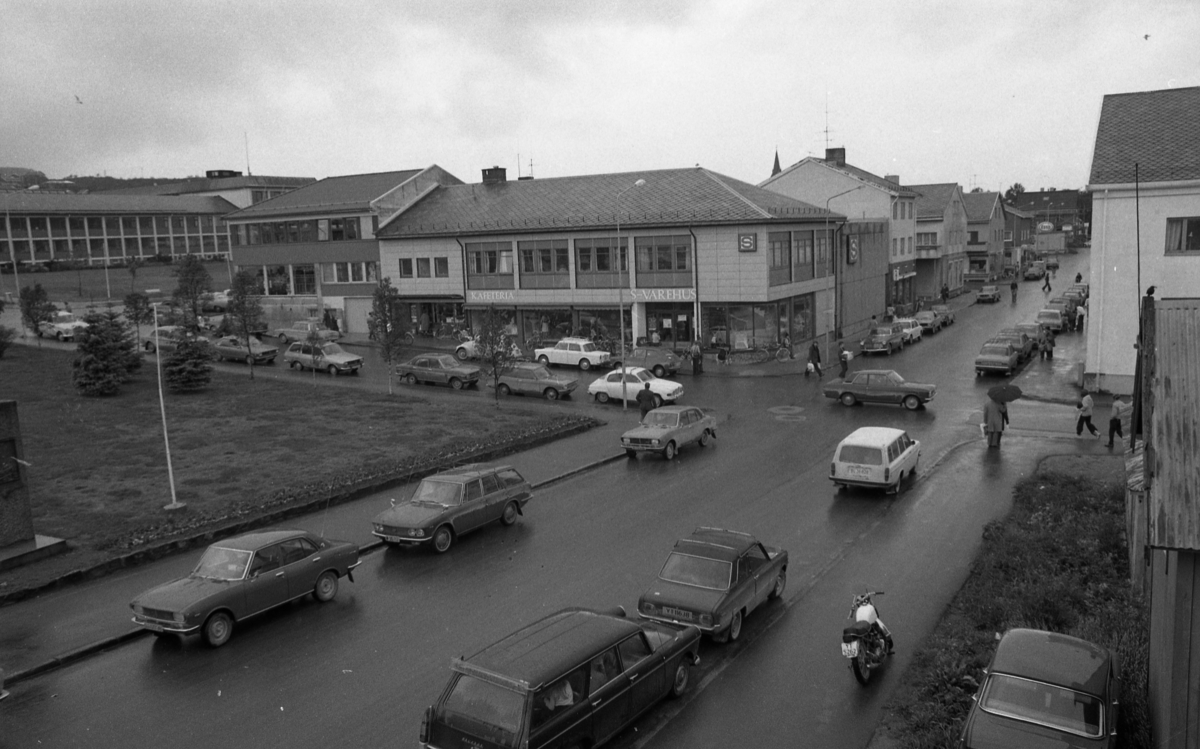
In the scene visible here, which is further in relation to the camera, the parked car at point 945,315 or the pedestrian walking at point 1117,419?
the parked car at point 945,315

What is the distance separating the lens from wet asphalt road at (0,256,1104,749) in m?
11.4

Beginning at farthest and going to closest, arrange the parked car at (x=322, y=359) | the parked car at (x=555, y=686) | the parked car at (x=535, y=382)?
the parked car at (x=322, y=359), the parked car at (x=535, y=382), the parked car at (x=555, y=686)

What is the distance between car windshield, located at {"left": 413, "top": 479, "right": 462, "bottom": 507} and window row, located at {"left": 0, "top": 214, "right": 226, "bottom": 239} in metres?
94.0

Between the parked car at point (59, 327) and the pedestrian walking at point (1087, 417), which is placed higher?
the parked car at point (59, 327)

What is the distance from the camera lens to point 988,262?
341ft

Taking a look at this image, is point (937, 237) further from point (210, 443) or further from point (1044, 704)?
point (1044, 704)

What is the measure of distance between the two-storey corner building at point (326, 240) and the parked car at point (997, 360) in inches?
1531

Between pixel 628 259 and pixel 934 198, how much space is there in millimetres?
45182

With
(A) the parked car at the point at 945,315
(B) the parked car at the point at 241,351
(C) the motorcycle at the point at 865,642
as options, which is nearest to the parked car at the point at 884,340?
(A) the parked car at the point at 945,315

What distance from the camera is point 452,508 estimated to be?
19.0 metres

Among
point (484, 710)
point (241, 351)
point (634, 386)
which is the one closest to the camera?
point (484, 710)

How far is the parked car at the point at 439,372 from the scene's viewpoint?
41.2m

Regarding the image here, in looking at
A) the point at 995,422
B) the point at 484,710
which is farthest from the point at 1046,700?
the point at 995,422

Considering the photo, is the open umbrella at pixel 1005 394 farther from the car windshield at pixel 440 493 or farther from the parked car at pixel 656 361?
the parked car at pixel 656 361
